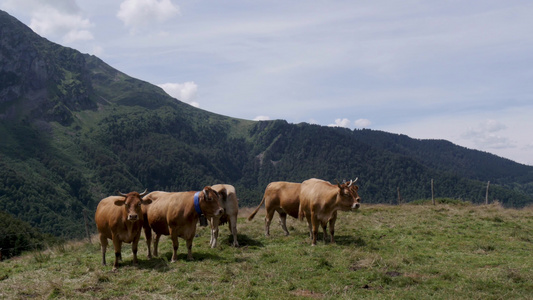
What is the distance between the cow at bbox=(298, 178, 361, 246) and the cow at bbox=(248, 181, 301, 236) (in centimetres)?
108

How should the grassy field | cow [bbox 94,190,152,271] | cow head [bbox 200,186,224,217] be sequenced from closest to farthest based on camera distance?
the grassy field, cow [bbox 94,190,152,271], cow head [bbox 200,186,224,217]

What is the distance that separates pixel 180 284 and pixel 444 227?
13.8m

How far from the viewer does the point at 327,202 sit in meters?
15.3

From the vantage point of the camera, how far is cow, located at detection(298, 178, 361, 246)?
15.0 m

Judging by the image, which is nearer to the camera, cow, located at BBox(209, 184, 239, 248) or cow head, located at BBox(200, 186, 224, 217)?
cow head, located at BBox(200, 186, 224, 217)

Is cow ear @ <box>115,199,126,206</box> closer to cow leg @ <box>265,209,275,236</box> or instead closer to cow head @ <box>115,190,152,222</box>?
cow head @ <box>115,190,152,222</box>

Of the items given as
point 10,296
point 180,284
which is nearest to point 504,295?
point 180,284

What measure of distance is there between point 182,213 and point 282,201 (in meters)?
5.91

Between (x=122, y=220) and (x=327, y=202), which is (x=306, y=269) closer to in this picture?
(x=327, y=202)

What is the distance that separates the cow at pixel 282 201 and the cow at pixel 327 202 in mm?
1081

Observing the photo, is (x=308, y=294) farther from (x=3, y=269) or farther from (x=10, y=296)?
(x=3, y=269)

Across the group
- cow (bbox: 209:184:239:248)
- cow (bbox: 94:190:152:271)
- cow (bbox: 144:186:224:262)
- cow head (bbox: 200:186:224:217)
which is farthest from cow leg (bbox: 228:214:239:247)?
cow (bbox: 94:190:152:271)

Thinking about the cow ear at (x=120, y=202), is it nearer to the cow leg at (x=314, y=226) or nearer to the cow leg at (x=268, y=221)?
the cow leg at (x=314, y=226)

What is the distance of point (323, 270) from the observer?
11211 mm
